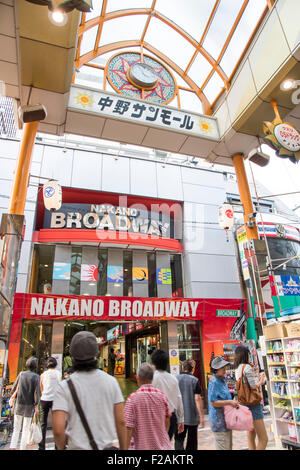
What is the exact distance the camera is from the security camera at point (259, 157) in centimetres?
683

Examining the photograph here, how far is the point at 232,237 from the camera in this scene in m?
13.8

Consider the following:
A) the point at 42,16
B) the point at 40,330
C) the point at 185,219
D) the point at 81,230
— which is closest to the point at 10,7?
the point at 42,16

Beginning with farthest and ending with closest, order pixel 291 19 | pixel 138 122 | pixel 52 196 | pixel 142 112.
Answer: pixel 52 196, pixel 142 112, pixel 138 122, pixel 291 19

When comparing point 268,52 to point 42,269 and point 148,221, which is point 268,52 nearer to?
point 148,221

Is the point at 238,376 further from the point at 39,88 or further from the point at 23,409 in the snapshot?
the point at 39,88

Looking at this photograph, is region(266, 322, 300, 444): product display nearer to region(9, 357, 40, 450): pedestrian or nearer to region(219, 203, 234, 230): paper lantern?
region(219, 203, 234, 230): paper lantern

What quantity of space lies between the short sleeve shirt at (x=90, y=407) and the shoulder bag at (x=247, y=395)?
2651 mm

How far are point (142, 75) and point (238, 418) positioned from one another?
744 centimetres

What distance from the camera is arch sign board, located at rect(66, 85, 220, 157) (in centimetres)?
651

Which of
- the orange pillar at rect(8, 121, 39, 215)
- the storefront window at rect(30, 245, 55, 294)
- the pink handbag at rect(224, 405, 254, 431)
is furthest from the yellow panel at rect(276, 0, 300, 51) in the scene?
the storefront window at rect(30, 245, 55, 294)

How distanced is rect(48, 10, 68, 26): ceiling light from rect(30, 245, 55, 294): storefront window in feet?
27.9

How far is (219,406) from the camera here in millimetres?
3686

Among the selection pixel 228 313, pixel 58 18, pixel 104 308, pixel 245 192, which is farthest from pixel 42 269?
pixel 58 18

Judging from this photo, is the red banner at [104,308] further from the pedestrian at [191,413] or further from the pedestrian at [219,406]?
the pedestrian at [219,406]
